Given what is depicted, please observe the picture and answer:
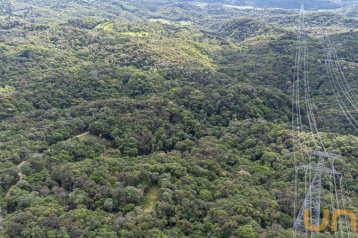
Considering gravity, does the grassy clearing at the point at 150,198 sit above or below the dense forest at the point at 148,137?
below

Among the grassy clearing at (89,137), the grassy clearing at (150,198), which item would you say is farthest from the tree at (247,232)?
the grassy clearing at (89,137)

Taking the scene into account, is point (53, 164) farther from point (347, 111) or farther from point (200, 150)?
point (347, 111)

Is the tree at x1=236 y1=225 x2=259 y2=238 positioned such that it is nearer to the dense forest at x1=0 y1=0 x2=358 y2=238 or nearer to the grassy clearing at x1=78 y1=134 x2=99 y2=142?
the dense forest at x1=0 y1=0 x2=358 y2=238

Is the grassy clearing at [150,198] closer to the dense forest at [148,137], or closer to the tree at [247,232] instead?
the dense forest at [148,137]

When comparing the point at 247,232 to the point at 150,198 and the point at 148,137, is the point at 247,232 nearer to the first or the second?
the point at 150,198

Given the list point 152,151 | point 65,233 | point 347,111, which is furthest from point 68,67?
point 347,111

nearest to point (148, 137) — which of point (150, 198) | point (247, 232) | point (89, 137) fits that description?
point (89, 137)
